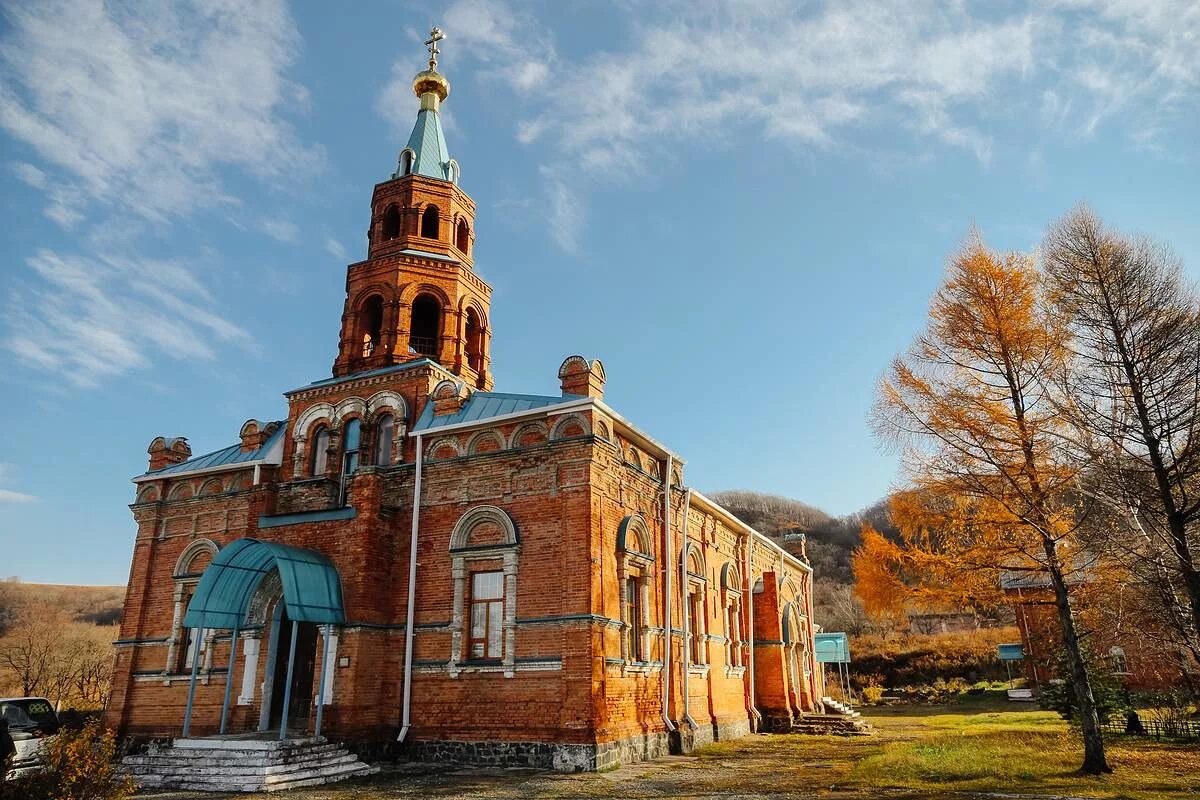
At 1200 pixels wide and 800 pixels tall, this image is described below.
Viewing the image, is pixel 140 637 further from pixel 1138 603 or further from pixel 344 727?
pixel 1138 603

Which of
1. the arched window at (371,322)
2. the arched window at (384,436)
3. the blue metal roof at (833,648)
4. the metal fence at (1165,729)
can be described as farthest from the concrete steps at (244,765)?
the blue metal roof at (833,648)

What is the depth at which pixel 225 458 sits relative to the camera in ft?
63.8

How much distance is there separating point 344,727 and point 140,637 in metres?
6.86

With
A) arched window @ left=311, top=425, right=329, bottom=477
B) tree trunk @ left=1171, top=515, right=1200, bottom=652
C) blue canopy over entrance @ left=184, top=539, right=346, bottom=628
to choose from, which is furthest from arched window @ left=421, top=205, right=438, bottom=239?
tree trunk @ left=1171, top=515, right=1200, bottom=652

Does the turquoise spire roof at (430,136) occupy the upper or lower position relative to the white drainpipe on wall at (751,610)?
upper

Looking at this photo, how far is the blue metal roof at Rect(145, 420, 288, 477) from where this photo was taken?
19.0m

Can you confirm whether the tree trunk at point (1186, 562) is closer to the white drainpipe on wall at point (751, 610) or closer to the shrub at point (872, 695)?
the white drainpipe on wall at point (751, 610)

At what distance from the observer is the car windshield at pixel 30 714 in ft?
48.5

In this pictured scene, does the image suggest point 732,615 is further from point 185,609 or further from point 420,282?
point 185,609

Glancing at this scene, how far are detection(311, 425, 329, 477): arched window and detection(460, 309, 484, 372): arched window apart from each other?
4.01 metres

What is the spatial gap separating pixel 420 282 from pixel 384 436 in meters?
4.21

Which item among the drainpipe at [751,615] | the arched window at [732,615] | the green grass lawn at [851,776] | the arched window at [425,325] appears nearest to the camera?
the green grass lawn at [851,776]

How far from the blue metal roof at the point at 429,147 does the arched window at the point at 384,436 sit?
715 centimetres

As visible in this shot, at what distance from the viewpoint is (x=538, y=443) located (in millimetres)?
15484
